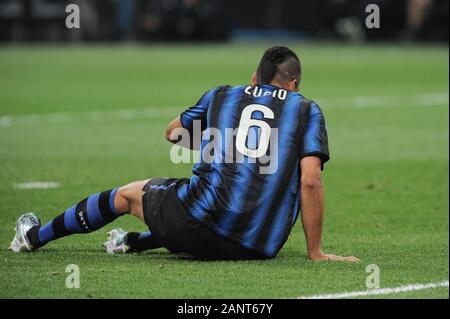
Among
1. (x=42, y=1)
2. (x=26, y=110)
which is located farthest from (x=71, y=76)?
(x=42, y=1)

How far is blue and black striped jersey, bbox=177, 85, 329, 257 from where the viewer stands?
26.0ft

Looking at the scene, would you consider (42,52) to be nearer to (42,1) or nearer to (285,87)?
(42,1)

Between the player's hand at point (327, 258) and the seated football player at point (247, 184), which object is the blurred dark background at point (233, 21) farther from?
the player's hand at point (327, 258)

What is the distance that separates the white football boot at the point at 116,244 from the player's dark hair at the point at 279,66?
1489mm

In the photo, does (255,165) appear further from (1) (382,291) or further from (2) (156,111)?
(2) (156,111)

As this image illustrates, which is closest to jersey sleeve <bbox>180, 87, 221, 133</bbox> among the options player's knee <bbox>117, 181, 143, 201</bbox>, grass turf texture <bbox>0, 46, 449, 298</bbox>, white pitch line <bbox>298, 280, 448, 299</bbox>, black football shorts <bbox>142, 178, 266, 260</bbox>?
black football shorts <bbox>142, 178, 266, 260</bbox>

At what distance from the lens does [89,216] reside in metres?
8.23

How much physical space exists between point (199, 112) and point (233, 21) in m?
33.1

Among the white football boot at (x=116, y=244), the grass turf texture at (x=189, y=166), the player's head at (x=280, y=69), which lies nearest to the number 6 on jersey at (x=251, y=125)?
the player's head at (x=280, y=69)

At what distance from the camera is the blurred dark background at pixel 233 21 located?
38.9 m

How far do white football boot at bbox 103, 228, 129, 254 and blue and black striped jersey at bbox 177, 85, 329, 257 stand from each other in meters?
0.75

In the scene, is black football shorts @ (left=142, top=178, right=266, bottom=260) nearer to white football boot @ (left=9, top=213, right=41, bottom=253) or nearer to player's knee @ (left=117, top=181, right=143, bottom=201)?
player's knee @ (left=117, top=181, right=143, bottom=201)
